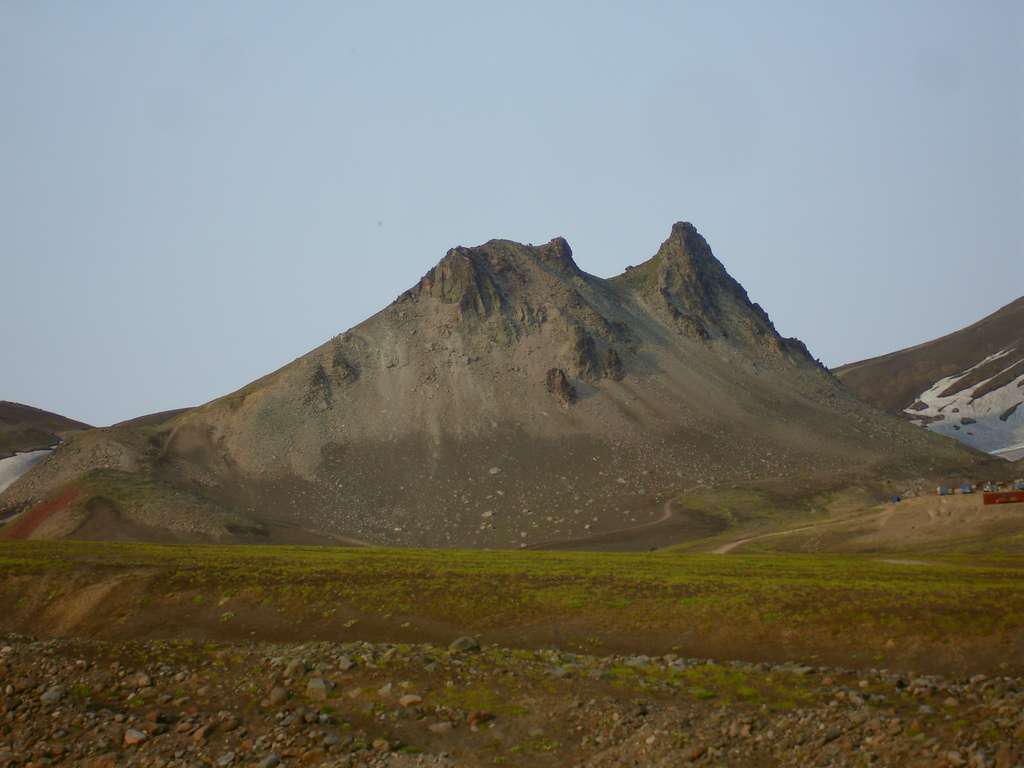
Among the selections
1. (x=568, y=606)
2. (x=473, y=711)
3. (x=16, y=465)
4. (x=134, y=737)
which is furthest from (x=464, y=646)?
(x=16, y=465)

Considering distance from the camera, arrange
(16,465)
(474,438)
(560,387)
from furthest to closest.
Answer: (560,387)
(16,465)
(474,438)

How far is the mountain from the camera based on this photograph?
135500mm

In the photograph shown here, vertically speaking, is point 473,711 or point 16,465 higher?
point 16,465

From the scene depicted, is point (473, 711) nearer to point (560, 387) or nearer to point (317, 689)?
point (317, 689)

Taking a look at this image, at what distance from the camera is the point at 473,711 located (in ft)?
85.7

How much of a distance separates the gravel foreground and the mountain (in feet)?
311

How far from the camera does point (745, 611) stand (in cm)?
3991

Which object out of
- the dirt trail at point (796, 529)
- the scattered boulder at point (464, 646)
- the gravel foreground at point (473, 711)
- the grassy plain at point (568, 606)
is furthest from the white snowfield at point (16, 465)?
the scattered boulder at point (464, 646)

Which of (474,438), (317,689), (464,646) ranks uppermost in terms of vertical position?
(474,438)

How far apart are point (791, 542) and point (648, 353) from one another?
94.8 meters

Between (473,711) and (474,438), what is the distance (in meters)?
134

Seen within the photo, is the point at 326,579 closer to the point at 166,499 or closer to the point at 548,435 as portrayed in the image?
the point at 166,499

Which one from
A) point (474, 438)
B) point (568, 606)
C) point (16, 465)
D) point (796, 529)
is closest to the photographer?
point (568, 606)

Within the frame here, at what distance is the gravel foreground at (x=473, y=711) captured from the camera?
22.7 m
